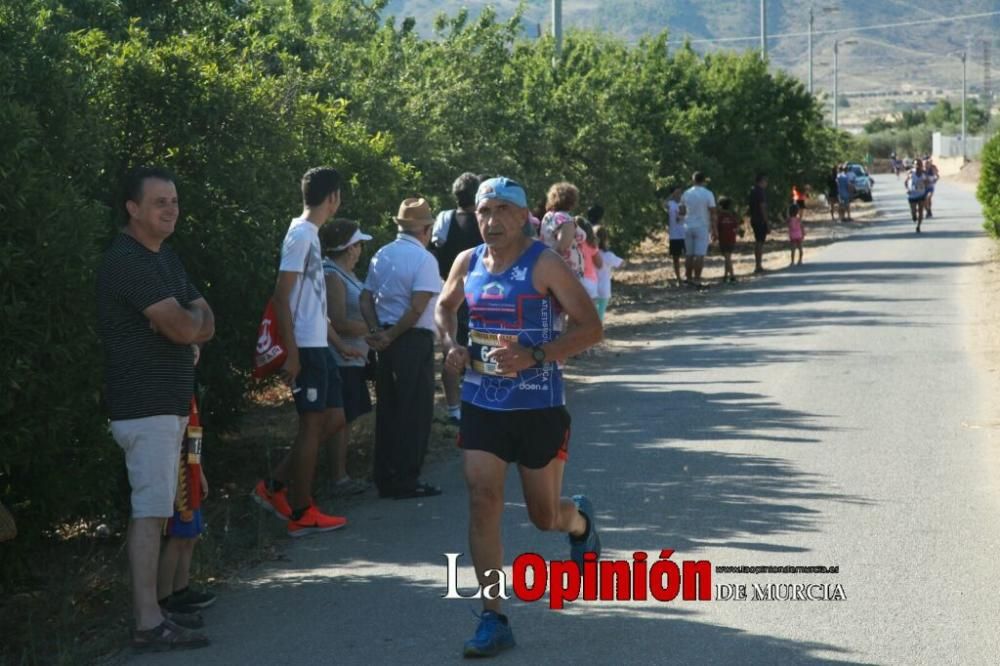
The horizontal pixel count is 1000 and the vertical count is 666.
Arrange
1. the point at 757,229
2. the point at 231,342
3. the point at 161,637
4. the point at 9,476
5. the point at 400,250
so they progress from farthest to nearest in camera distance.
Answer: the point at 757,229, the point at 231,342, the point at 400,250, the point at 9,476, the point at 161,637

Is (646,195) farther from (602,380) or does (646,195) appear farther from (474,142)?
(602,380)

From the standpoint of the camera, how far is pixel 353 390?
10.1 metres

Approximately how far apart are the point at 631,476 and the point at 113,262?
14.2 ft

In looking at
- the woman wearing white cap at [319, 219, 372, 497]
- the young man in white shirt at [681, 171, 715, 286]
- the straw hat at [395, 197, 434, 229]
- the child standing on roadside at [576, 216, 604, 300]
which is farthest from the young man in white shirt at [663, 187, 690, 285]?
the woman wearing white cap at [319, 219, 372, 497]

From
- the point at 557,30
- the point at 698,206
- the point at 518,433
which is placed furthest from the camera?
the point at 557,30

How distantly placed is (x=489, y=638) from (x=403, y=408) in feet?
12.3

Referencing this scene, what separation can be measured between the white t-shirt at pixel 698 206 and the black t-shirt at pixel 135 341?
1949cm

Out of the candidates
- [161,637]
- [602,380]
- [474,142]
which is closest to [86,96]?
[161,637]

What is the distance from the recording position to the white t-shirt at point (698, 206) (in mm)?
25469

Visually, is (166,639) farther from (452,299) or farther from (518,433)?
(452,299)

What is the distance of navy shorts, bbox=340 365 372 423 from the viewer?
1003cm

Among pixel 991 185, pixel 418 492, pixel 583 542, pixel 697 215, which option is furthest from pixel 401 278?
pixel 991 185

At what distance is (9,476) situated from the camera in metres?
7.25

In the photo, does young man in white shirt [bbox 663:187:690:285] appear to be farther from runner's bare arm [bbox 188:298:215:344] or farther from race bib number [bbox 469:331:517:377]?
race bib number [bbox 469:331:517:377]
